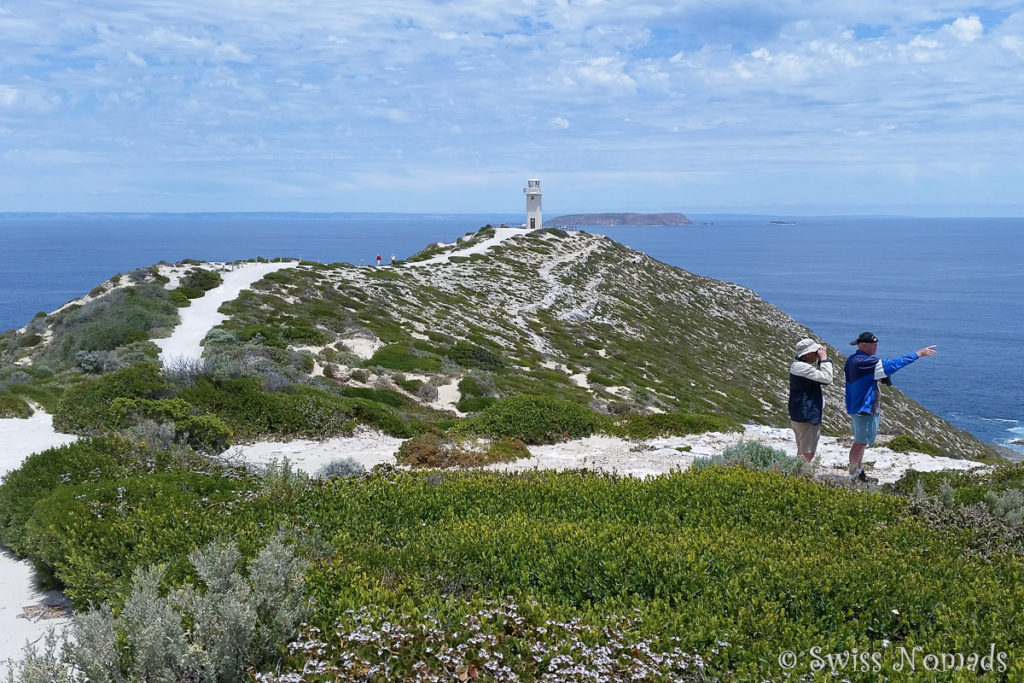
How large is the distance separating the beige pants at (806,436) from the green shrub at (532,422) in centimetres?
522

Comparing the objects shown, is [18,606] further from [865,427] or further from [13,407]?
[865,427]

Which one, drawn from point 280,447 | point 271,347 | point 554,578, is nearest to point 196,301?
point 271,347

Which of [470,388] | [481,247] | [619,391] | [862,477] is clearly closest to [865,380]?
[862,477]

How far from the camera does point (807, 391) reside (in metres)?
12.5

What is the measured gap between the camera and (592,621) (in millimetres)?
5957

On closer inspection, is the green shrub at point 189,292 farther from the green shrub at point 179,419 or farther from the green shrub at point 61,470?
the green shrub at point 61,470

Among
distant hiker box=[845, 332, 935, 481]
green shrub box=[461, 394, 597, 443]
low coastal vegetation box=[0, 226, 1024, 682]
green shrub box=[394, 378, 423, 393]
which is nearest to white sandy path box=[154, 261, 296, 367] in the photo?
green shrub box=[394, 378, 423, 393]

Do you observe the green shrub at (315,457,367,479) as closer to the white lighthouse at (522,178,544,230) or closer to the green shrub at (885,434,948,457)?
the green shrub at (885,434,948,457)

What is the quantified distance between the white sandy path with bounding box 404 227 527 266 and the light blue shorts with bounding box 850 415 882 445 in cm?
5644

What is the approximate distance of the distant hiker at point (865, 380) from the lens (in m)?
11.9

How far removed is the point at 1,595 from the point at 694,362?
53800mm

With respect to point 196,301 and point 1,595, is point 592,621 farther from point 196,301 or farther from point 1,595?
point 196,301

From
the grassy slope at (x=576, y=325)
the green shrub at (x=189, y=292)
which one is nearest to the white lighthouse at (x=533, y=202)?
the grassy slope at (x=576, y=325)

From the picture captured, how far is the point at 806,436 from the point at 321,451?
8879mm
